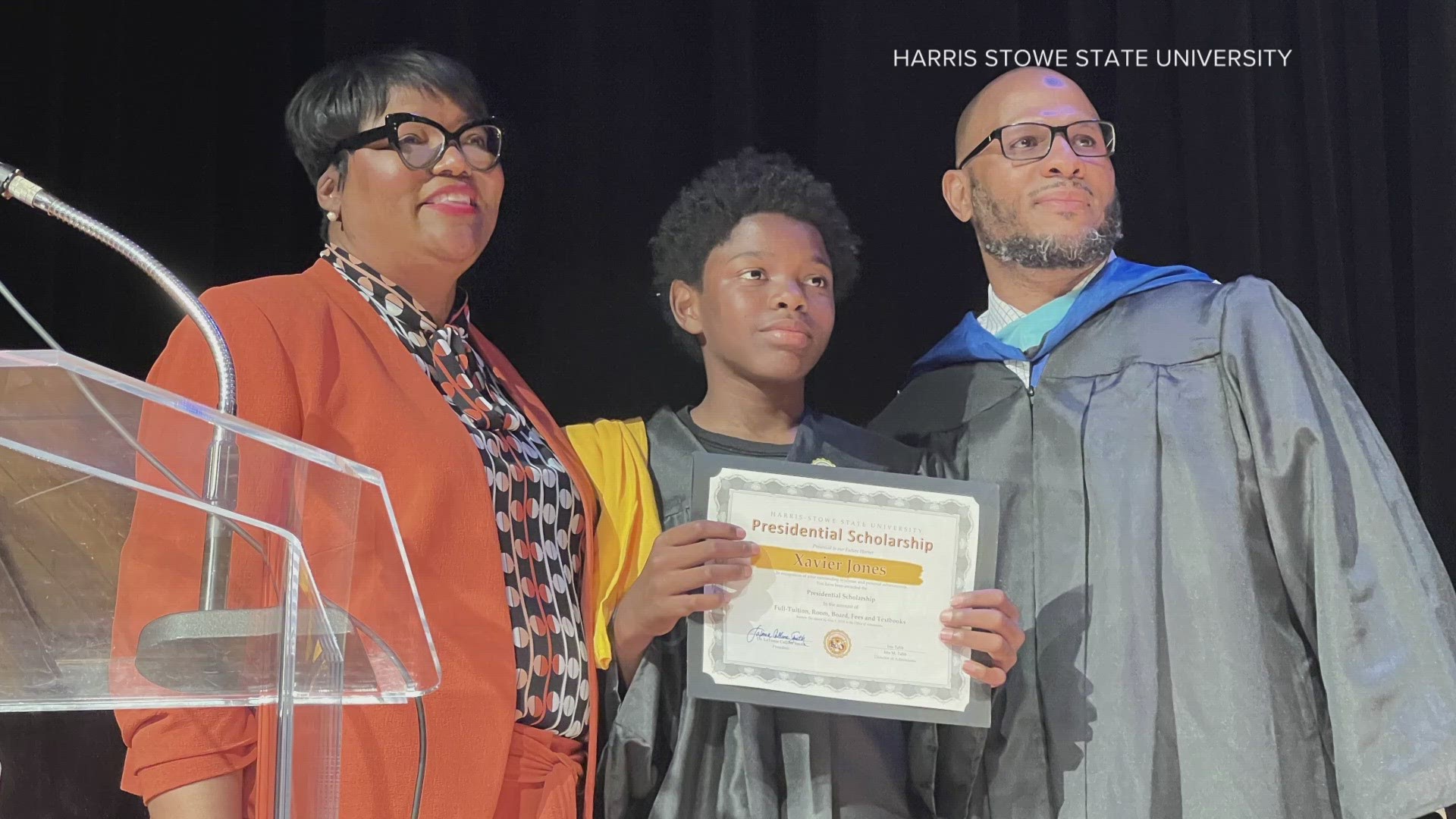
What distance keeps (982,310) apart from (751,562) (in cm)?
100

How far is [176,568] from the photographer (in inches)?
49.4

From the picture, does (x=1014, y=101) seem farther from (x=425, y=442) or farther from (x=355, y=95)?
(x=425, y=442)

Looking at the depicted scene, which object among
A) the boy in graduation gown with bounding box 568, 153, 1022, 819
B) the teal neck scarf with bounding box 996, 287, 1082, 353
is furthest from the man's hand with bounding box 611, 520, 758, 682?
the teal neck scarf with bounding box 996, 287, 1082, 353

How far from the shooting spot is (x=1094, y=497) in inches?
96.2

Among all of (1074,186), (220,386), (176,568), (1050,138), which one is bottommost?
(176,568)

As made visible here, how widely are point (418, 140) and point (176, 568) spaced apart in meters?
1.21

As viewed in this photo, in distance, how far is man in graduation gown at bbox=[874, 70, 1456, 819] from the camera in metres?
2.22

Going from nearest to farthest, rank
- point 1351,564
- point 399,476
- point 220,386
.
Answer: point 220,386 < point 399,476 < point 1351,564

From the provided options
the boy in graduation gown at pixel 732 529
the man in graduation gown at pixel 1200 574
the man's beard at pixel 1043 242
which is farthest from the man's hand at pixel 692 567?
the man's beard at pixel 1043 242

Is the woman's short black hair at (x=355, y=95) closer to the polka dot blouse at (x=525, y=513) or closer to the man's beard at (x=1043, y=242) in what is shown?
the polka dot blouse at (x=525, y=513)

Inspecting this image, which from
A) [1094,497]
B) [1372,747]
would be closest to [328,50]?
[1094,497]

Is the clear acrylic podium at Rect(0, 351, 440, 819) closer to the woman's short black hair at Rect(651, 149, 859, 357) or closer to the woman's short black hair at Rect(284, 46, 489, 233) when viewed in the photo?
the woman's short black hair at Rect(284, 46, 489, 233)

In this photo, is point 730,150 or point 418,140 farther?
point 730,150
